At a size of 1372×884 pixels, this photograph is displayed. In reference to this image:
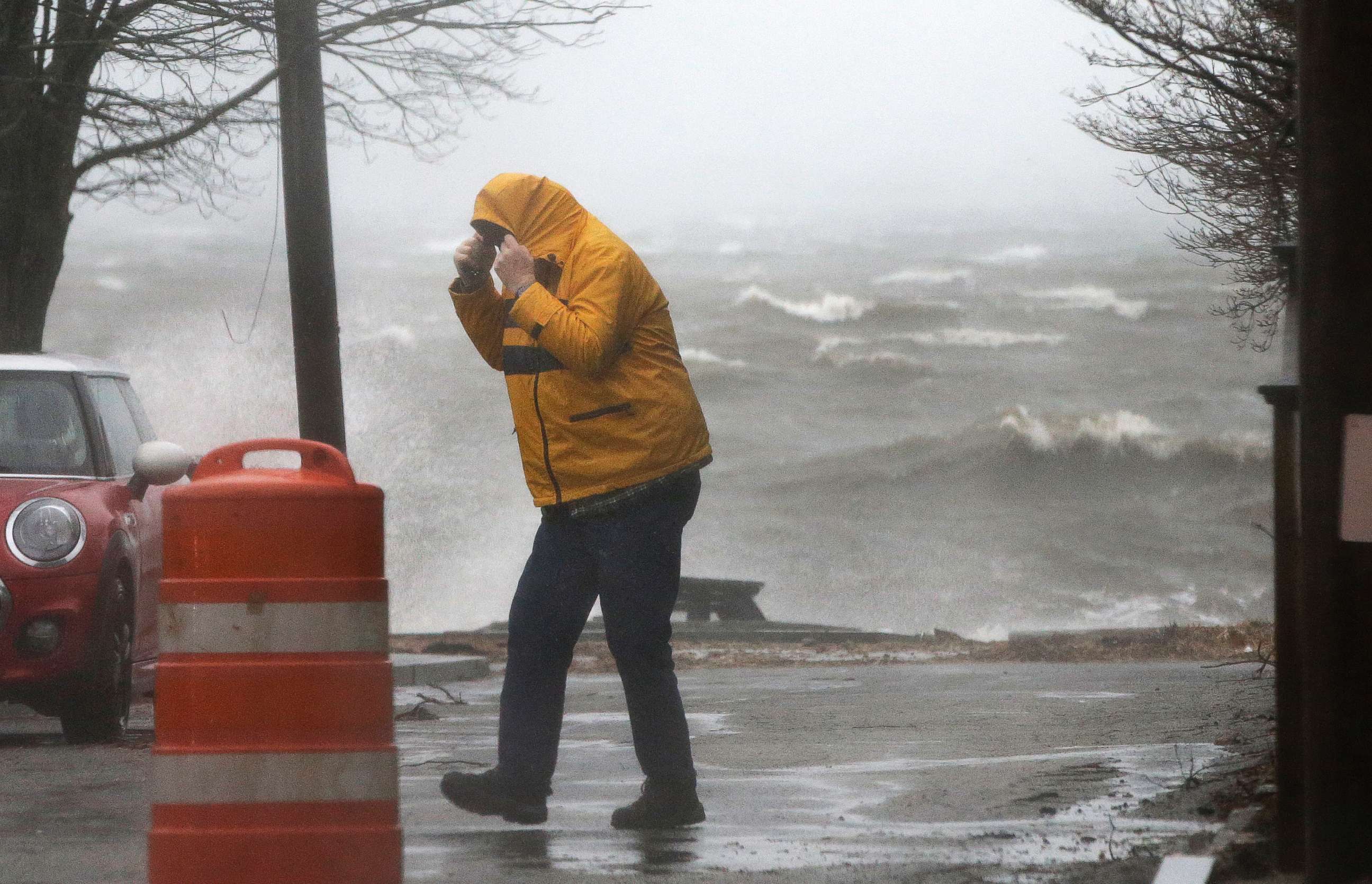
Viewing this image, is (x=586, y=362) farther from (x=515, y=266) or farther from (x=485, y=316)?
(x=485, y=316)

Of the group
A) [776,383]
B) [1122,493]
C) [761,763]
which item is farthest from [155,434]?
[776,383]

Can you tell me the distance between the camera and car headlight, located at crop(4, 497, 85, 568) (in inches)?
305

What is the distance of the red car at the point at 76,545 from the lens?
7.72m

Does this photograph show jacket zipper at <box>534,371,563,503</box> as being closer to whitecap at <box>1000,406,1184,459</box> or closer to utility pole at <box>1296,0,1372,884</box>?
utility pole at <box>1296,0,1372,884</box>

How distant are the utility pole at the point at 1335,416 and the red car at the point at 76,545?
514 cm

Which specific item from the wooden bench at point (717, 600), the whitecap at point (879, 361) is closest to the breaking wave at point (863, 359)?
the whitecap at point (879, 361)

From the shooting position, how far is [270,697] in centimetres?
409

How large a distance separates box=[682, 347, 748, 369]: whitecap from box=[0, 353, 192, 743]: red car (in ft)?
131

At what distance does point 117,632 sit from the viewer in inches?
318

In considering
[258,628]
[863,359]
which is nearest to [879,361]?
[863,359]

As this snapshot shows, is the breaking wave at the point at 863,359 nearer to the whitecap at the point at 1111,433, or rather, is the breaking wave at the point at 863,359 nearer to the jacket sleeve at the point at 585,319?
the whitecap at the point at 1111,433

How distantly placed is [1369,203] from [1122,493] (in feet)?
136

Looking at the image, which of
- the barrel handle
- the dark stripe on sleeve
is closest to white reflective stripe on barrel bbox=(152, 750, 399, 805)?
the barrel handle

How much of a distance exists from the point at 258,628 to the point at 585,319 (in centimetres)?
151
